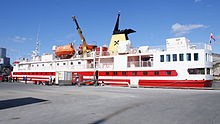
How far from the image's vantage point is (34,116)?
23.5 ft

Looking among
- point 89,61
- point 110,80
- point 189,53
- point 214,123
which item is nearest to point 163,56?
point 189,53

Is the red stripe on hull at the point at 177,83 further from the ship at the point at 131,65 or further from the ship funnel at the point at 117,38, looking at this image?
the ship funnel at the point at 117,38

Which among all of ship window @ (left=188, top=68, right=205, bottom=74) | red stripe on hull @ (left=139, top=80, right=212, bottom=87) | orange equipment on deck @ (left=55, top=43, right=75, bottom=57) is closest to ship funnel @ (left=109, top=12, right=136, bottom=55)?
red stripe on hull @ (left=139, top=80, right=212, bottom=87)

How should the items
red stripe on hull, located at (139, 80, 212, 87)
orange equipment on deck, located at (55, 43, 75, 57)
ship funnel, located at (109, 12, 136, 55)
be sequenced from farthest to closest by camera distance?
orange equipment on deck, located at (55, 43, 75, 57) → ship funnel, located at (109, 12, 136, 55) → red stripe on hull, located at (139, 80, 212, 87)

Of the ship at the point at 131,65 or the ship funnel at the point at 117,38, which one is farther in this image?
the ship funnel at the point at 117,38

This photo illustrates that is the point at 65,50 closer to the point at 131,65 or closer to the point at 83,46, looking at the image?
the point at 83,46

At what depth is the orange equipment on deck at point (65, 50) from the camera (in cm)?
3647

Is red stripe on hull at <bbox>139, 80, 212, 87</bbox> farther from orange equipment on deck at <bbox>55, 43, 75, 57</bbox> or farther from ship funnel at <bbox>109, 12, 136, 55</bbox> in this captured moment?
orange equipment on deck at <bbox>55, 43, 75, 57</bbox>

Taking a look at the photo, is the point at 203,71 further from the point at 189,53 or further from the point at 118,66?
the point at 118,66

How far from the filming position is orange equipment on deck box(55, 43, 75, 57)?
3647cm

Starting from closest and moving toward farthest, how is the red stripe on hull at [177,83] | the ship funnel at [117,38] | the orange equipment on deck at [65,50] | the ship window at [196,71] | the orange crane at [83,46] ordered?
the red stripe on hull at [177,83]
the ship window at [196,71]
the ship funnel at [117,38]
the orange equipment on deck at [65,50]
the orange crane at [83,46]

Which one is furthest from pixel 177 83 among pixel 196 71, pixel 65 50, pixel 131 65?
pixel 65 50

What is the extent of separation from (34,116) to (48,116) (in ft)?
1.88

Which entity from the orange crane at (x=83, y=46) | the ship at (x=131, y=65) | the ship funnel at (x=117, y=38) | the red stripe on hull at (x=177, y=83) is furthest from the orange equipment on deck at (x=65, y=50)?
the red stripe on hull at (x=177, y=83)
